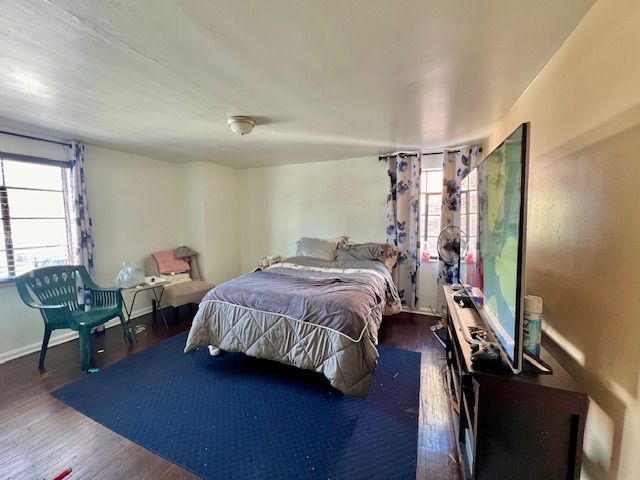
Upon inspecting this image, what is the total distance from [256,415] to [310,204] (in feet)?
10.1

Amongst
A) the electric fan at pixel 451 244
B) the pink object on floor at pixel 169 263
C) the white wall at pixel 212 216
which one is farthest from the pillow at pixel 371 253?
the pink object on floor at pixel 169 263

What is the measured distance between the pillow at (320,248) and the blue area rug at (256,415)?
159cm

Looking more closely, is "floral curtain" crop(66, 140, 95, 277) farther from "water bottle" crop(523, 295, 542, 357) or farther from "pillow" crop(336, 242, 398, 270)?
"water bottle" crop(523, 295, 542, 357)

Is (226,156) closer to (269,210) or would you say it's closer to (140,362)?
(269,210)

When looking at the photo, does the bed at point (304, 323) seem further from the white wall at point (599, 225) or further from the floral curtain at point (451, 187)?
the floral curtain at point (451, 187)

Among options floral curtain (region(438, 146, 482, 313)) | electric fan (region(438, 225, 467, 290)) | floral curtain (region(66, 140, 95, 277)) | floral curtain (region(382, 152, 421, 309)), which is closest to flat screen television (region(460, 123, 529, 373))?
electric fan (region(438, 225, 467, 290))

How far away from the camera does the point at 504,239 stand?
119 centimetres

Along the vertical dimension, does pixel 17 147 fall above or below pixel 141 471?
above

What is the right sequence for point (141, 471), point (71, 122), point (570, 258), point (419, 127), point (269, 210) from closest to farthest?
point (570, 258) → point (141, 471) → point (71, 122) → point (419, 127) → point (269, 210)

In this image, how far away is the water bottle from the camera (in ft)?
3.71

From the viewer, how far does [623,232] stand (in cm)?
94

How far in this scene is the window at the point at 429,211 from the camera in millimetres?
3691

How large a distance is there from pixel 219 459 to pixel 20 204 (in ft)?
10.5

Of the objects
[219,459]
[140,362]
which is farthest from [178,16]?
[140,362]
